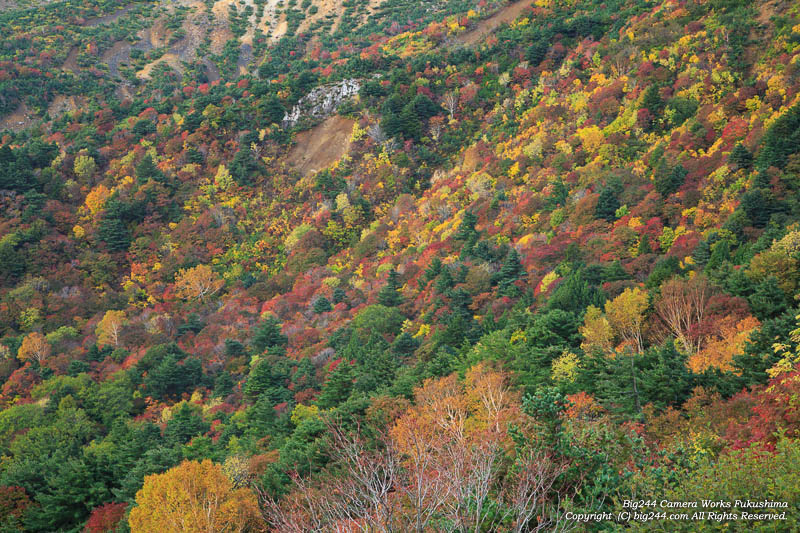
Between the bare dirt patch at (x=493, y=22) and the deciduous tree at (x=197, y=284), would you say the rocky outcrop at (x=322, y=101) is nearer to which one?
the bare dirt patch at (x=493, y=22)

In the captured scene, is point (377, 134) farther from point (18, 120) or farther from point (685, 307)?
point (18, 120)

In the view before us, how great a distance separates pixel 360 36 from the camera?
142 metres

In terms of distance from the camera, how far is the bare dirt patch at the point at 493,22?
10244 centimetres

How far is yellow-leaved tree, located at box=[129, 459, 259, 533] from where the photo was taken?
30.3 metres

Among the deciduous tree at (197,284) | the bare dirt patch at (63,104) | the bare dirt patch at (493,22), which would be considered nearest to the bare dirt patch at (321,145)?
the deciduous tree at (197,284)

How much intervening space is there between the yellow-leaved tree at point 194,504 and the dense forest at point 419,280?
0.18 m

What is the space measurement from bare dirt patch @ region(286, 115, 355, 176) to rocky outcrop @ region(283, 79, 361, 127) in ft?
6.52

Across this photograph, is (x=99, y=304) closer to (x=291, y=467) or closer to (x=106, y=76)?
(x=291, y=467)

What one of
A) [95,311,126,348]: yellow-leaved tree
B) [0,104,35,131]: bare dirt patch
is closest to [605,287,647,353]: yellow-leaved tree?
[95,311,126,348]: yellow-leaved tree

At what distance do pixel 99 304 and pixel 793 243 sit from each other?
77395mm

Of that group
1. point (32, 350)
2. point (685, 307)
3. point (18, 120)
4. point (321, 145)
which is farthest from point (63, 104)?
point (685, 307)

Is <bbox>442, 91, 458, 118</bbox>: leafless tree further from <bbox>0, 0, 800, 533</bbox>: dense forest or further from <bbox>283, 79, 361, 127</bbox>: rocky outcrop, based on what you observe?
<bbox>283, 79, 361, 127</bbox>: rocky outcrop

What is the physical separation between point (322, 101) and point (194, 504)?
262ft

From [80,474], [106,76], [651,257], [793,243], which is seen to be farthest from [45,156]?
[793,243]
